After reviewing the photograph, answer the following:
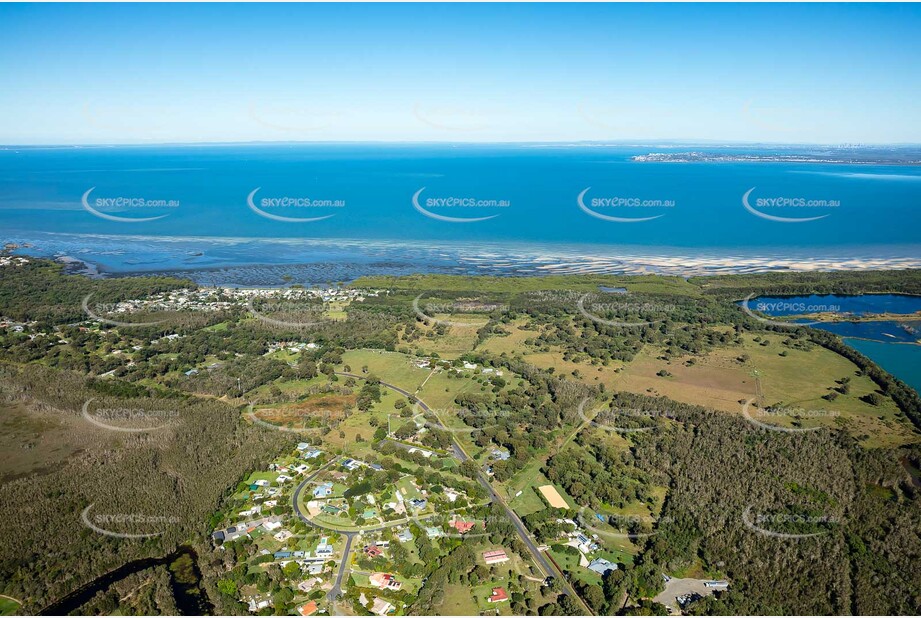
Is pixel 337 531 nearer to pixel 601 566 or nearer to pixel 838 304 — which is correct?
pixel 601 566

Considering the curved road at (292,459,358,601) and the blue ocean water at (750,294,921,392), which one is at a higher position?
the curved road at (292,459,358,601)

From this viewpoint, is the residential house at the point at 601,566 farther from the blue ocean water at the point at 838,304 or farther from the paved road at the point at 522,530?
the blue ocean water at the point at 838,304

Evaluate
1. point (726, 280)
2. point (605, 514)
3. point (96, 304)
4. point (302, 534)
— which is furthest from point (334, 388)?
point (726, 280)

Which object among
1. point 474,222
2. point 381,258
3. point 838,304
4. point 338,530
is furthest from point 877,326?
point 474,222

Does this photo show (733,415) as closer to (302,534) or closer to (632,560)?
(632,560)

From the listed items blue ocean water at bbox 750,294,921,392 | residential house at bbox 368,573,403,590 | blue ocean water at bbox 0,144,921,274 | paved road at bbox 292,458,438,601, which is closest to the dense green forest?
residential house at bbox 368,573,403,590

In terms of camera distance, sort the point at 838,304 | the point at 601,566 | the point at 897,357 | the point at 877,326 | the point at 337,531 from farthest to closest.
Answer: the point at 838,304
the point at 877,326
the point at 897,357
the point at 337,531
the point at 601,566

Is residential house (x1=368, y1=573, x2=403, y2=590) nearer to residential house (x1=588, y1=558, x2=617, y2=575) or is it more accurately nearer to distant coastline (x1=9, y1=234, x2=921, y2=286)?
residential house (x1=588, y1=558, x2=617, y2=575)

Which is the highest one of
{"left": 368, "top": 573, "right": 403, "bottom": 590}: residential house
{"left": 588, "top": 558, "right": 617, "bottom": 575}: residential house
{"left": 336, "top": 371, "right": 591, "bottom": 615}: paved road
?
{"left": 368, "top": 573, "right": 403, "bottom": 590}: residential house
